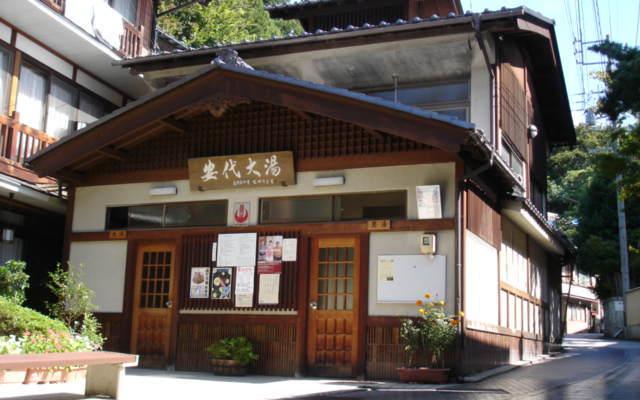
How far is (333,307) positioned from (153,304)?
143 inches

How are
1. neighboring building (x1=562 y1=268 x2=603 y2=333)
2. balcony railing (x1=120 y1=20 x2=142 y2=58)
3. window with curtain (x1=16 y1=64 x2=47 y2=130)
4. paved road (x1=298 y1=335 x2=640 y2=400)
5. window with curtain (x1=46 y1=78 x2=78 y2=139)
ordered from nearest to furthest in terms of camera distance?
1. paved road (x1=298 y1=335 x2=640 y2=400)
2. window with curtain (x1=16 y1=64 x2=47 y2=130)
3. window with curtain (x1=46 y1=78 x2=78 y2=139)
4. balcony railing (x1=120 y1=20 x2=142 y2=58)
5. neighboring building (x1=562 y1=268 x2=603 y2=333)

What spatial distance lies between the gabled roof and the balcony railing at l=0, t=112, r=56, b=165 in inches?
41.5

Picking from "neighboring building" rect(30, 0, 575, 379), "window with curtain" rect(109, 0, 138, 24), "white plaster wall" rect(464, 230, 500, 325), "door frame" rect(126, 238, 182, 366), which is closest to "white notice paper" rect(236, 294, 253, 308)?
"neighboring building" rect(30, 0, 575, 379)

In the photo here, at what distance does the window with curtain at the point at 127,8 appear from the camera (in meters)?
17.8

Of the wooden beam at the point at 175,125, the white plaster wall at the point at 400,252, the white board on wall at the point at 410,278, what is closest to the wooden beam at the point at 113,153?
the wooden beam at the point at 175,125

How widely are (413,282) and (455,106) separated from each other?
4.30 m

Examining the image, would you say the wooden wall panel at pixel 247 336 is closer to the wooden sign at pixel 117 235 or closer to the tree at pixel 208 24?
the wooden sign at pixel 117 235

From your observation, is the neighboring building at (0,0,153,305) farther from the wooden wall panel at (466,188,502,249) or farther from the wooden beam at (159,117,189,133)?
the wooden wall panel at (466,188,502,249)

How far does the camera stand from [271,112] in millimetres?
13258

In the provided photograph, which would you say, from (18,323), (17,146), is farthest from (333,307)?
(17,146)

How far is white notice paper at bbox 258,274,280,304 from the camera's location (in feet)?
41.0

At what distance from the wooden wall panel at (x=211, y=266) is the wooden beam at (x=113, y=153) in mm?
2225

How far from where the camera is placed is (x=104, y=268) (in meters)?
14.0

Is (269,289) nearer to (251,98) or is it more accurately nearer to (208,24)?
(251,98)
